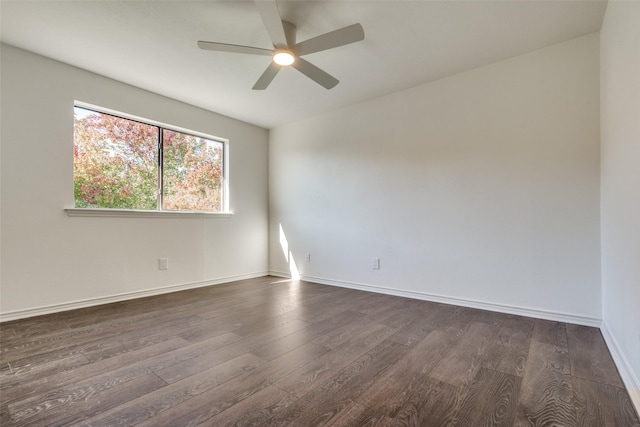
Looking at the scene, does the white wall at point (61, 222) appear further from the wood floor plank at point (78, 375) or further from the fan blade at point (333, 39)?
the fan blade at point (333, 39)

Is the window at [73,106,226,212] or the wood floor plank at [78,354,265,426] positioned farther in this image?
the window at [73,106,226,212]

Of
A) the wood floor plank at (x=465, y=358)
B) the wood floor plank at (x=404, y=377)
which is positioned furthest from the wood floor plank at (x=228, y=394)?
the wood floor plank at (x=465, y=358)

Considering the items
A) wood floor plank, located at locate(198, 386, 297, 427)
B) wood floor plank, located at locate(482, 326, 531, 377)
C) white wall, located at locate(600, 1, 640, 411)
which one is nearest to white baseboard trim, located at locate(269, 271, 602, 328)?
white wall, located at locate(600, 1, 640, 411)

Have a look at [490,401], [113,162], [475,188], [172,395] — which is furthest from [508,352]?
[113,162]

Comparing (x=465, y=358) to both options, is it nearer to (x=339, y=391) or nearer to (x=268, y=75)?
(x=339, y=391)

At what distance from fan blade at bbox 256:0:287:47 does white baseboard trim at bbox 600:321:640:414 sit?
2.65 metres

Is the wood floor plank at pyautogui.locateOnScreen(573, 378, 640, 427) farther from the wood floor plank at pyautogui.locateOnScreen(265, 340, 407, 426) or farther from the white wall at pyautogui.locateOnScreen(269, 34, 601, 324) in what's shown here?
the white wall at pyautogui.locateOnScreen(269, 34, 601, 324)

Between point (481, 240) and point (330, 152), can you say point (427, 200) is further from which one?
point (330, 152)

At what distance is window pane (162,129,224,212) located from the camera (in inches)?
145

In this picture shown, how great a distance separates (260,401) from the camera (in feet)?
4.58

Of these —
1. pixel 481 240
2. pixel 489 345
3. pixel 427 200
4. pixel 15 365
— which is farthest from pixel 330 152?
pixel 15 365

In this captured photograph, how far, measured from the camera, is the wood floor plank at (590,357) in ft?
5.30

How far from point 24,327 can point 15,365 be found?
831 mm

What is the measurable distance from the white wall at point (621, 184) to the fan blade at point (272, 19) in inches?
71.7
